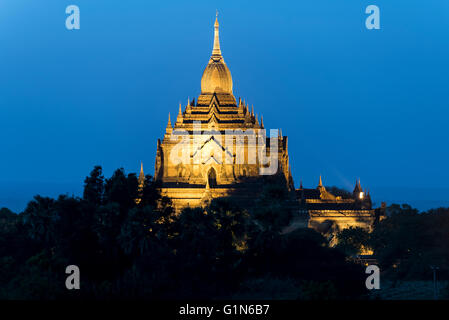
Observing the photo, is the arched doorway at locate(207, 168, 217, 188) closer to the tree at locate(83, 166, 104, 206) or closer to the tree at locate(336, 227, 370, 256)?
the tree at locate(336, 227, 370, 256)

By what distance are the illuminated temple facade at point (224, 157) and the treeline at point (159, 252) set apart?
19.7 metres

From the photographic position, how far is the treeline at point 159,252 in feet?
190

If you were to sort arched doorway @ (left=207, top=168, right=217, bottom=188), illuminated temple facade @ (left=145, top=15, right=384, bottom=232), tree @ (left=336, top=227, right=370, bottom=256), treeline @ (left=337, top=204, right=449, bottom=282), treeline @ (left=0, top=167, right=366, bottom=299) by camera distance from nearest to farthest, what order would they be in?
treeline @ (left=0, top=167, right=366, bottom=299), treeline @ (left=337, top=204, right=449, bottom=282), tree @ (left=336, top=227, right=370, bottom=256), illuminated temple facade @ (left=145, top=15, right=384, bottom=232), arched doorway @ (left=207, top=168, right=217, bottom=188)

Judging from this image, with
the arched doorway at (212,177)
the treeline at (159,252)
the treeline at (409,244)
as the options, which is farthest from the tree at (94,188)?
the arched doorway at (212,177)

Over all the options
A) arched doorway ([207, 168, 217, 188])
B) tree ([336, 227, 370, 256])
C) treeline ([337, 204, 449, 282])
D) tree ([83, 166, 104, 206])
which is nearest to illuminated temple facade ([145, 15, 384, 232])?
arched doorway ([207, 168, 217, 188])

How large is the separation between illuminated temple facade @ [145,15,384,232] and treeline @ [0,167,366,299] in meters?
19.7

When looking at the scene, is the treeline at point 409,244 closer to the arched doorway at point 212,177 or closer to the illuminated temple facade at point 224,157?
the illuminated temple facade at point 224,157

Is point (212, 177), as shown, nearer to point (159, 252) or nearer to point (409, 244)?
point (409, 244)

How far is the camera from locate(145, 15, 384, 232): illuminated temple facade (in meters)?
90.1

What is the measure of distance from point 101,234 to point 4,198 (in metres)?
132

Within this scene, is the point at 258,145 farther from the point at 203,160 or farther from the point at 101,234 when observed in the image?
the point at 101,234

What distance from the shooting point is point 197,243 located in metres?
62.9

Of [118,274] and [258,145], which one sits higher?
[258,145]
